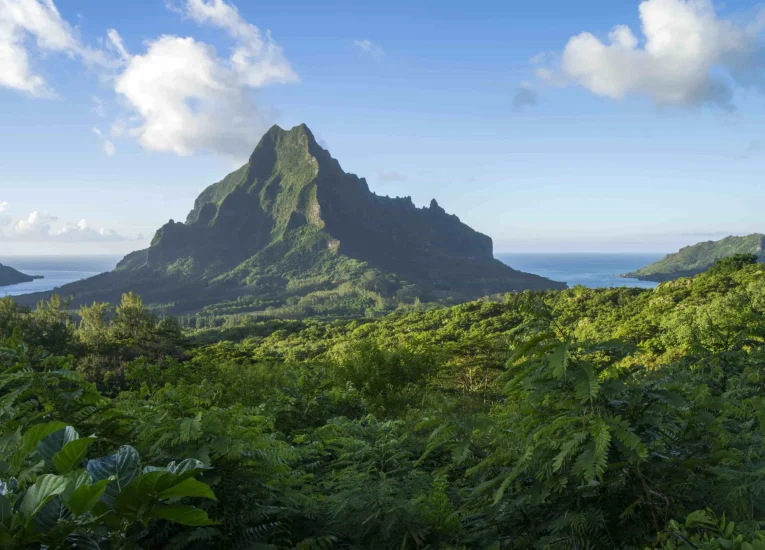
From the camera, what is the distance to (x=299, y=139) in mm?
184250

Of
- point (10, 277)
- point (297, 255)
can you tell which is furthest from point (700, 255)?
point (10, 277)

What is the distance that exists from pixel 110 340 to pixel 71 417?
1959 cm

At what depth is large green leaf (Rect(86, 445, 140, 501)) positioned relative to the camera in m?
1.12

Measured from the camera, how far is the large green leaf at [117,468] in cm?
112

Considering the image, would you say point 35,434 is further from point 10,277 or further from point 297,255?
point 10,277

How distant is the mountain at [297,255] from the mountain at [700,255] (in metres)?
26.2

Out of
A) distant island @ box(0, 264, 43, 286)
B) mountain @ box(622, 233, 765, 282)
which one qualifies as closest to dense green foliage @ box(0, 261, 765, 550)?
mountain @ box(622, 233, 765, 282)

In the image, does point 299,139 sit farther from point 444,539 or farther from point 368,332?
point 444,539

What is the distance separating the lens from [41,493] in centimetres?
99

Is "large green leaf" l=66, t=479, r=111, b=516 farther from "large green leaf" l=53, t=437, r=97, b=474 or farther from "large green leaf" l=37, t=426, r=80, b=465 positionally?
"large green leaf" l=37, t=426, r=80, b=465

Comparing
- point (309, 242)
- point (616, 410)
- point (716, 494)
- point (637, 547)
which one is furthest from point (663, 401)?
point (309, 242)

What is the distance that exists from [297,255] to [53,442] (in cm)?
16082

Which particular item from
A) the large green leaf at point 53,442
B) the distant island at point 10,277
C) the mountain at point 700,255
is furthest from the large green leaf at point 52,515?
the distant island at point 10,277

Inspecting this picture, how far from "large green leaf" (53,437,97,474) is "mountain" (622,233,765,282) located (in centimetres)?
10916
